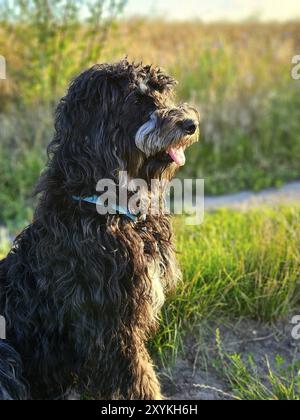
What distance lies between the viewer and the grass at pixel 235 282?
14.8 ft

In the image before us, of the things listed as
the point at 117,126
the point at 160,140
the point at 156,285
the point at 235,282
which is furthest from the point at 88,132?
the point at 235,282

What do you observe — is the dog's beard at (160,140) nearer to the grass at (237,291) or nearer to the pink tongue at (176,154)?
the pink tongue at (176,154)

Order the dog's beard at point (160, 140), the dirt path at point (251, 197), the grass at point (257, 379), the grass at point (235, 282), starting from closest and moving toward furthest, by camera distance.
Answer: the dog's beard at point (160, 140) < the grass at point (257, 379) < the grass at point (235, 282) < the dirt path at point (251, 197)

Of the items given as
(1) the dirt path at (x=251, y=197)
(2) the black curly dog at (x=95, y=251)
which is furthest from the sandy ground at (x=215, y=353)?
(1) the dirt path at (x=251, y=197)

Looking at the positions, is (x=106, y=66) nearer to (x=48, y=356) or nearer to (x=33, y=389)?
(x=48, y=356)

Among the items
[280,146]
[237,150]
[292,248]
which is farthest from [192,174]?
[292,248]

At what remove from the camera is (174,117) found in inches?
134

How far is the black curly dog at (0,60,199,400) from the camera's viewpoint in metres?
3.44

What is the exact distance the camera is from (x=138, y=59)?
29.8 feet

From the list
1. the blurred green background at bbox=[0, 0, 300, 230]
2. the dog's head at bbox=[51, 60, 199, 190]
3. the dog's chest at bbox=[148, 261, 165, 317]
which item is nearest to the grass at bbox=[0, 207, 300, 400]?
the dog's chest at bbox=[148, 261, 165, 317]

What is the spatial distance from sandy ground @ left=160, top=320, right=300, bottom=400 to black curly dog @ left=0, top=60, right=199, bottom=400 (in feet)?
2.11

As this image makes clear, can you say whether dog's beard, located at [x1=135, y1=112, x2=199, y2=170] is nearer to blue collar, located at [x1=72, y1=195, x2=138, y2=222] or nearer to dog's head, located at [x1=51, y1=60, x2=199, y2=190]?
dog's head, located at [x1=51, y1=60, x2=199, y2=190]

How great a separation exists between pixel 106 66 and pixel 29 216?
3.96 m

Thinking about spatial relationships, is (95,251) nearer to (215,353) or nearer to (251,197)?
(215,353)
